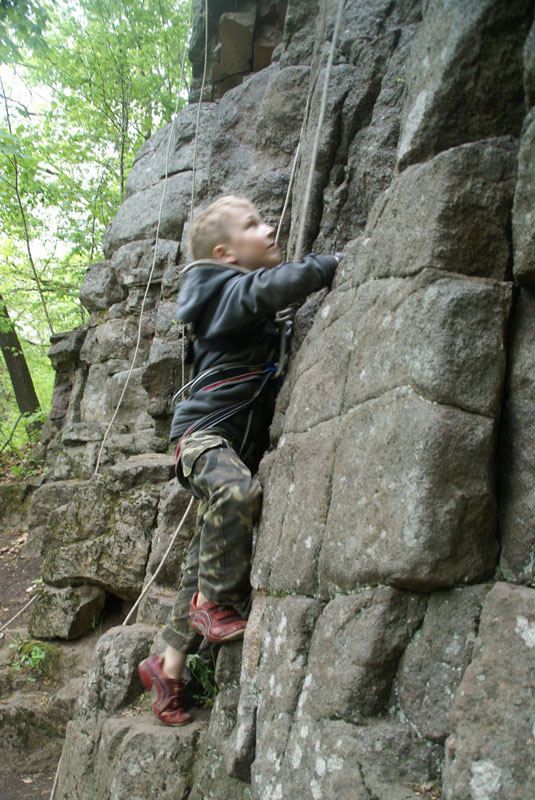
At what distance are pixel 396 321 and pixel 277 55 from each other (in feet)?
17.4

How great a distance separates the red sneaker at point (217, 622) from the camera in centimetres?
304

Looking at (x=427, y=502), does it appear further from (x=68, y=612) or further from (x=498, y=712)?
(x=68, y=612)

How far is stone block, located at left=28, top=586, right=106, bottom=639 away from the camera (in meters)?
5.65

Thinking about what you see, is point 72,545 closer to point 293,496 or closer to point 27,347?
point 293,496

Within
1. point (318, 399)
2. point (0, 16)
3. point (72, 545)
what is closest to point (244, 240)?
point (318, 399)

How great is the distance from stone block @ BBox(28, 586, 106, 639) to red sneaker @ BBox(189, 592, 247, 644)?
2843 millimetres

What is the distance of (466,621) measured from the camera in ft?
6.18

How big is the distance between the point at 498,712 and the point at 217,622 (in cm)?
174

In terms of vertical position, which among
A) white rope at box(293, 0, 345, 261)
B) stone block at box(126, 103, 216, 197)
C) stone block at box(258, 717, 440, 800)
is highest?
stone block at box(126, 103, 216, 197)

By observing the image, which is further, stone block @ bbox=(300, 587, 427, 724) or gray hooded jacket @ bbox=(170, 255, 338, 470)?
gray hooded jacket @ bbox=(170, 255, 338, 470)

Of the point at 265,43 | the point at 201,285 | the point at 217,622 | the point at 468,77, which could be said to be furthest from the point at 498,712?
the point at 265,43

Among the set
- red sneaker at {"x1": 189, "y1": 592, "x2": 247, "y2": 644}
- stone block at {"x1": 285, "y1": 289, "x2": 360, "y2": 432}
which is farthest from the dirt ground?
stone block at {"x1": 285, "y1": 289, "x2": 360, "y2": 432}

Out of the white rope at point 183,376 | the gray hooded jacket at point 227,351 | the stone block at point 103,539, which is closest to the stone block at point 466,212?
the gray hooded jacket at point 227,351

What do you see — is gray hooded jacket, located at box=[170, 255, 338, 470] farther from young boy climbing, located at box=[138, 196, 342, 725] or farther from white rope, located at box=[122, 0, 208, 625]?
white rope, located at box=[122, 0, 208, 625]
